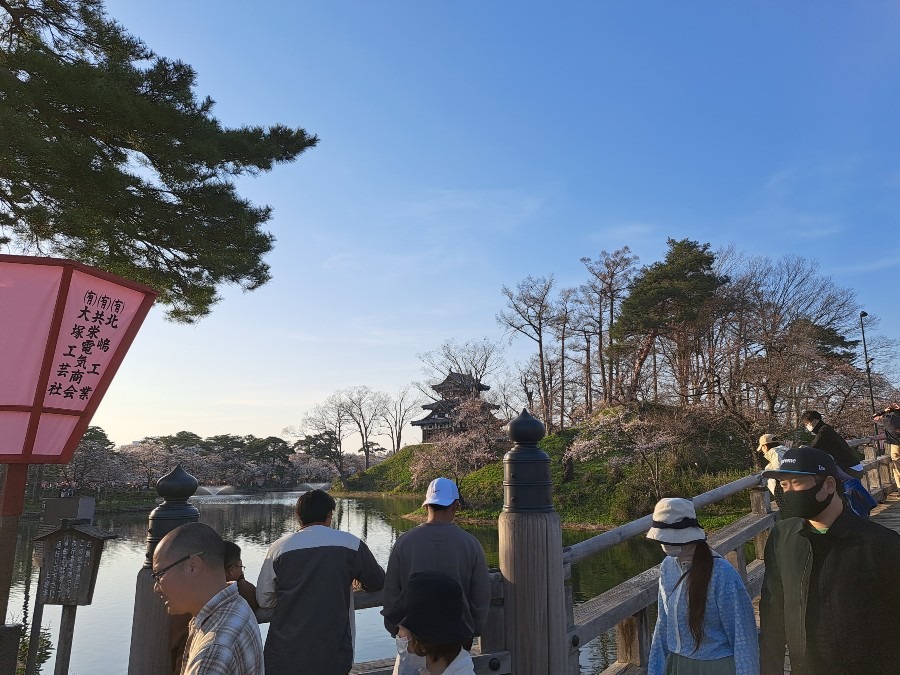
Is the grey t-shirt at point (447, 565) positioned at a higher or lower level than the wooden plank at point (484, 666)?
higher

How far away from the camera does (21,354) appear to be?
412 cm

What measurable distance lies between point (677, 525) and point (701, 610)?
336mm

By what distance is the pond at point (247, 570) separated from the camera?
35.4 ft

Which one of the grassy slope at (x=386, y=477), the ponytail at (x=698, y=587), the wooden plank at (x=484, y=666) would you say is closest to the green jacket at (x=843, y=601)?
the ponytail at (x=698, y=587)

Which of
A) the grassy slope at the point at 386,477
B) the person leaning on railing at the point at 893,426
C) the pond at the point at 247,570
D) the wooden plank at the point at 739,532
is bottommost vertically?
the pond at the point at 247,570

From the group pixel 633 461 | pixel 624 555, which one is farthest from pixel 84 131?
pixel 633 461

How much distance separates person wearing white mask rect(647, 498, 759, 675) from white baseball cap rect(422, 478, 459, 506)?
1094 mm

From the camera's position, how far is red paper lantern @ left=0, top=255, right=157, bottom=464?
403 centimetres

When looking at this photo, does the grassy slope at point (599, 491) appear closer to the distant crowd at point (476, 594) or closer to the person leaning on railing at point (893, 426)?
the person leaning on railing at point (893, 426)

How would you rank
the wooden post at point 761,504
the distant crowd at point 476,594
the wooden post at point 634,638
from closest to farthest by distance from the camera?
the distant crowd at point 476,594 < the wooden post at point 634,638 < the wooden post at point 761,504

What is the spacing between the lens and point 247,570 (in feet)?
57.8

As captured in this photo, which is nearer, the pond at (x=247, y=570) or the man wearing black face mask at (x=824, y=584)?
the man wearing black face mask at (x=824, y=584)

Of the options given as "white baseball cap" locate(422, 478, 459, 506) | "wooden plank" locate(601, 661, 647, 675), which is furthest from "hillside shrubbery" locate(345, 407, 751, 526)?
"white baseball cap" locate(422, 478, 459, 506)

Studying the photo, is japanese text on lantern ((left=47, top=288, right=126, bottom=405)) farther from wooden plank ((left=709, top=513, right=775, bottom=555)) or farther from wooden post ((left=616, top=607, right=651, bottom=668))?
wooden plank ((left=709, top=513, right=775, bottom=555))
